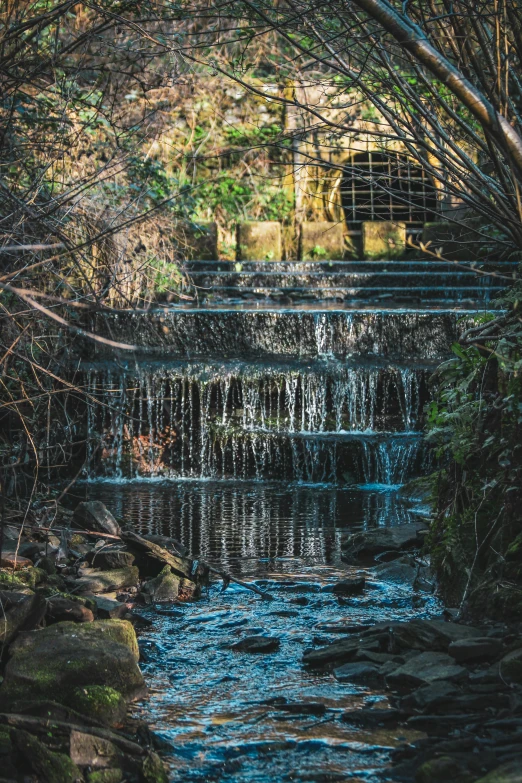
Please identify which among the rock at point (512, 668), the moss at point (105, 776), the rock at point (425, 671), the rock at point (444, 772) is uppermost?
the rock at point (512, 668)

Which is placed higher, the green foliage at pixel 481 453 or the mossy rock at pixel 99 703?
the green foliage at pixel 481 453

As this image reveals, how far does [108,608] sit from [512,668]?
7.06 feet

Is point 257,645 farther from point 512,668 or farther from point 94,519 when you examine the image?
point 94,519

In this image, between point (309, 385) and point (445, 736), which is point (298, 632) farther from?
point (309, 385)

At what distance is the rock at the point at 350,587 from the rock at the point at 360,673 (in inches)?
57.6

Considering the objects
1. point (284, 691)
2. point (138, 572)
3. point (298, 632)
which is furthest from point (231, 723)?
point (138, 572)

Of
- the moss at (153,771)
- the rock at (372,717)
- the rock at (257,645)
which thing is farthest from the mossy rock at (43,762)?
the rock at (257,645)

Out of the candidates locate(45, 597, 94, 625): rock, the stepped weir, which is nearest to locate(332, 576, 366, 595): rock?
locate(45, 597, 94, 625): rock

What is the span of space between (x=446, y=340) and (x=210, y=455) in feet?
12.1

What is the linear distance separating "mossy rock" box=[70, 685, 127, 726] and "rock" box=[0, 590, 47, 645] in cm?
54

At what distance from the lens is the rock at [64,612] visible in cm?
456

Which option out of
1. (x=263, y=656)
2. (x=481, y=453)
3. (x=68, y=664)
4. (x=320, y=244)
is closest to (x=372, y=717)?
(x=263, y=656)

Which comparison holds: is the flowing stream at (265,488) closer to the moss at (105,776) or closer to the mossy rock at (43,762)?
the moss at (105,776)

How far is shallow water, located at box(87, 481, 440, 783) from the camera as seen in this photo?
131 inches
